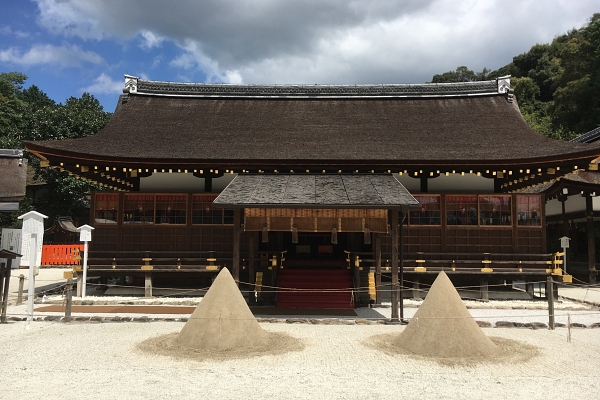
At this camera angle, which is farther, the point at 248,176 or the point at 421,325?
the point at 248,176

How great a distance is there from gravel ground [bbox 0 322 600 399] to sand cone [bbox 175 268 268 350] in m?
0.63

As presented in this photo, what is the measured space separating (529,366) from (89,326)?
8.64m

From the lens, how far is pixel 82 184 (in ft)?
98.7

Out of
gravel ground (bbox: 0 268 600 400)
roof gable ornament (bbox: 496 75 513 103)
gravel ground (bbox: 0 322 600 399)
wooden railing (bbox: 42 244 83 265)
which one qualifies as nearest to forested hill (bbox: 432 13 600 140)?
roof gable ornament (bbox: 496 75 513 103)

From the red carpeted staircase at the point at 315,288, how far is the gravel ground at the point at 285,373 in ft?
11.8

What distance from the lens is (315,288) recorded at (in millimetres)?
12688

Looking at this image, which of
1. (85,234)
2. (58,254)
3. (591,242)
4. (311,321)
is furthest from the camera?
(58,254)

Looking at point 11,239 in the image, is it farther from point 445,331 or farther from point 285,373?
point 445,331

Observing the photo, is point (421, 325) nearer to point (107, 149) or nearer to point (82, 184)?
point (107, 149)

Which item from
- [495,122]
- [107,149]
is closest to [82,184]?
[107,149]

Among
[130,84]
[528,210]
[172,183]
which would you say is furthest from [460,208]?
[130,84]

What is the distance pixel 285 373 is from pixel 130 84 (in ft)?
50.2

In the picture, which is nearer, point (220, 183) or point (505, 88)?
point (220, 183)

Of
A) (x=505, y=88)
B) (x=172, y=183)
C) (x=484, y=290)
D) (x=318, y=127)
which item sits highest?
(x=505, y=88)
